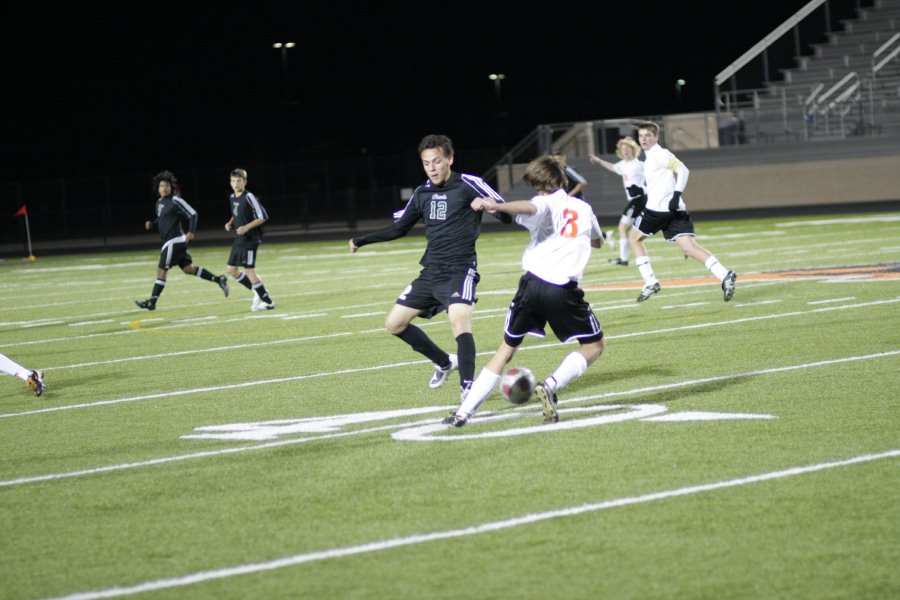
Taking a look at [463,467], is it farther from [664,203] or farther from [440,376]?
[664,203]

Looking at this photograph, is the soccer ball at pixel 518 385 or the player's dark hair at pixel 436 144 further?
the player's dark hair at pixel 436 144

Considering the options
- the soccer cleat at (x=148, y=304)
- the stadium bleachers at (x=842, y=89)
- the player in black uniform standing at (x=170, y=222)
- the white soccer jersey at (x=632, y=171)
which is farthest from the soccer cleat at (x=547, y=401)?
the stadium bleachers at (x=842, y=89)

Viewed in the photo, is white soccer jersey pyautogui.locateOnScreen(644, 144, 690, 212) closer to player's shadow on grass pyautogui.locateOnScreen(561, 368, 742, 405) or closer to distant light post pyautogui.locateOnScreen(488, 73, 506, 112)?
player's shadow on grass pyautogui.locateOnScreen(561, 368, 742, 405)

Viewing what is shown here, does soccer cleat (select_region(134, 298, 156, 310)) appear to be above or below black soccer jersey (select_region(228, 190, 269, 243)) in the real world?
below

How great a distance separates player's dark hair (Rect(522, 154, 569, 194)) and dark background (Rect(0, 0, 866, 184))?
5905 centimetres

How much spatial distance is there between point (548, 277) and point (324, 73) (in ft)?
254

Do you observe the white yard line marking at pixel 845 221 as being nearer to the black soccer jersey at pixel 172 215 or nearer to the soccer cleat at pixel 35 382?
the black soccer jersey at pixel 172 215

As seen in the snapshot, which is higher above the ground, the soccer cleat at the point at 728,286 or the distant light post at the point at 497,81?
the distant light post at the point at 497,81

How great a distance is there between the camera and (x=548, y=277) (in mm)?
8406

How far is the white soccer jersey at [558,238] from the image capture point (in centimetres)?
841

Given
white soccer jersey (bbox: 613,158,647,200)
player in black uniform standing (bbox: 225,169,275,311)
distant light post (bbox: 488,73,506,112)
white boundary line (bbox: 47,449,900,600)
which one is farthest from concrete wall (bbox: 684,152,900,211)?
distant light post (bbox: 488,73,506,112)

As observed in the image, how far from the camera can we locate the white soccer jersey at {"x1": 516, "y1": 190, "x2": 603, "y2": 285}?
8414mm

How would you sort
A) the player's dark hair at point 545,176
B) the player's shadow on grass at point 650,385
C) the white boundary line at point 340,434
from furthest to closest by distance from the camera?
the player's shadow on grass at point 650,385
the player's dark hair at point 545,176
the white boundary line at point 340,434

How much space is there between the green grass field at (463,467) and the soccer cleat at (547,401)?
162mm
